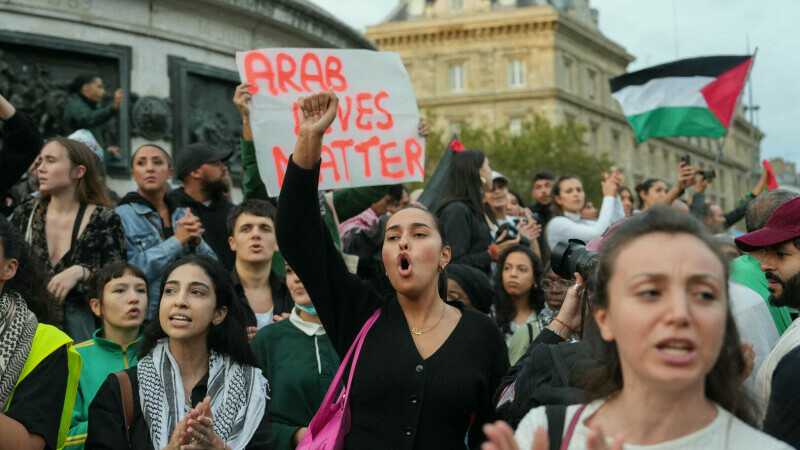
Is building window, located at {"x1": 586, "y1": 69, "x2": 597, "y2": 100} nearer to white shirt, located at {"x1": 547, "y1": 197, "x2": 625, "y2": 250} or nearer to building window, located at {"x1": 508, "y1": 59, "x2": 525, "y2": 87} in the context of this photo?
building window, located at {"x1": 508, "y1": 59, "x2": 525, "y2": 87}

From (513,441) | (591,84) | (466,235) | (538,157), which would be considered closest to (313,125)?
(513,441)

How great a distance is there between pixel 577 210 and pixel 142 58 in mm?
4026

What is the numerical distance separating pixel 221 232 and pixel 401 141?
1.45 meters

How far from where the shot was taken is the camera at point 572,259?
3.12 metres

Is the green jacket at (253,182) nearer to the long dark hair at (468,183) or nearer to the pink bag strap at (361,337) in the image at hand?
the long dark hair at (468,183)

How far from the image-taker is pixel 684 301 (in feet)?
6.61

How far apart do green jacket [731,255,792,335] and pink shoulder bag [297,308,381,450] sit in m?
1.94

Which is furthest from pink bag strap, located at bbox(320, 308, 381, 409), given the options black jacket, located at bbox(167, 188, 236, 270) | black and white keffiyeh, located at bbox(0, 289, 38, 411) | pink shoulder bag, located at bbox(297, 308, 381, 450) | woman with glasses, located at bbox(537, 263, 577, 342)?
black jacket, located at bbox(167, 188, 236, 270)

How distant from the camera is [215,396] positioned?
396 cm

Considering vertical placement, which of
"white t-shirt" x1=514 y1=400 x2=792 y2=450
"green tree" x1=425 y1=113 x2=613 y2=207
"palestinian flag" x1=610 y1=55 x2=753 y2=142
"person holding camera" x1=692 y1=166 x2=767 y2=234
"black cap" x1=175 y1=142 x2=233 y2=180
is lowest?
"white t-shirt" x1=514 y1=400 x2=792 y2=450

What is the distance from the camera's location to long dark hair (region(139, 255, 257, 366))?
417 centimetres

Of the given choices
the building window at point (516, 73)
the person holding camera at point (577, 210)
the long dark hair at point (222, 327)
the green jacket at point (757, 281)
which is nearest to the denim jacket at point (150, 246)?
the long dark hair at point (222, 327)

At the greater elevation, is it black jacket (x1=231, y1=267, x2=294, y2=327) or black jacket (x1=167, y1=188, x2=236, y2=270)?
black jacket (x1=167, y1=188, x2=236, y2=270)

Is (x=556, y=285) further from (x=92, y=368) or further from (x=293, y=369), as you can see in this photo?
(x=92, y=368)
